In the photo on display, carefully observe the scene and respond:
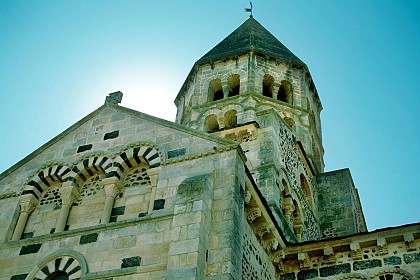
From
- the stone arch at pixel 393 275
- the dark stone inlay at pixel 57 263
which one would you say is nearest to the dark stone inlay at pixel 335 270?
the stone arch at pixel 393 275

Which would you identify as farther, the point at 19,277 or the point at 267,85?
the point at 267,85

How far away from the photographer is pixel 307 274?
14.8m

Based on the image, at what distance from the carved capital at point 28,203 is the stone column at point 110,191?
203 cm

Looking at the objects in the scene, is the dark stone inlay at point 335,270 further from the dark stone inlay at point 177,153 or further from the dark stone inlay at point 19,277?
the dark stone inlay at point 19,277

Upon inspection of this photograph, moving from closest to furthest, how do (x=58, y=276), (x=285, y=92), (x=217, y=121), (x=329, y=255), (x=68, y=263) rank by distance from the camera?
(x=68, y=263)
(x=58, y=276)
(x=329, y=255)
(x=217, y=121)
(x=285, y=92)

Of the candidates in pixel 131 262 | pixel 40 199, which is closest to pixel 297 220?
pixel 40 199

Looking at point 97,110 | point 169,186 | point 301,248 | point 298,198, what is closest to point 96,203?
point 169,186

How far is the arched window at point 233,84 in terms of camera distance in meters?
26.7

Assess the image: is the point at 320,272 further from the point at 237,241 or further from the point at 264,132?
the point at 264,132

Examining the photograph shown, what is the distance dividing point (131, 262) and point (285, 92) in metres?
17.2

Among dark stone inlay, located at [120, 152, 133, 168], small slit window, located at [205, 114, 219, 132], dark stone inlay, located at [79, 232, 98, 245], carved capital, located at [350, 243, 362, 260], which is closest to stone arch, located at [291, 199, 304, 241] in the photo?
carved capital, located at [350, 243, 362, 260]

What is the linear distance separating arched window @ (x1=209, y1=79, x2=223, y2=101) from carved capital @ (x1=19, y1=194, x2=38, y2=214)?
536 inches

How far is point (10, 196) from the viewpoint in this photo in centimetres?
1488

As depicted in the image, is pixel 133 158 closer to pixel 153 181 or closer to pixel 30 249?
pixel 153 181
